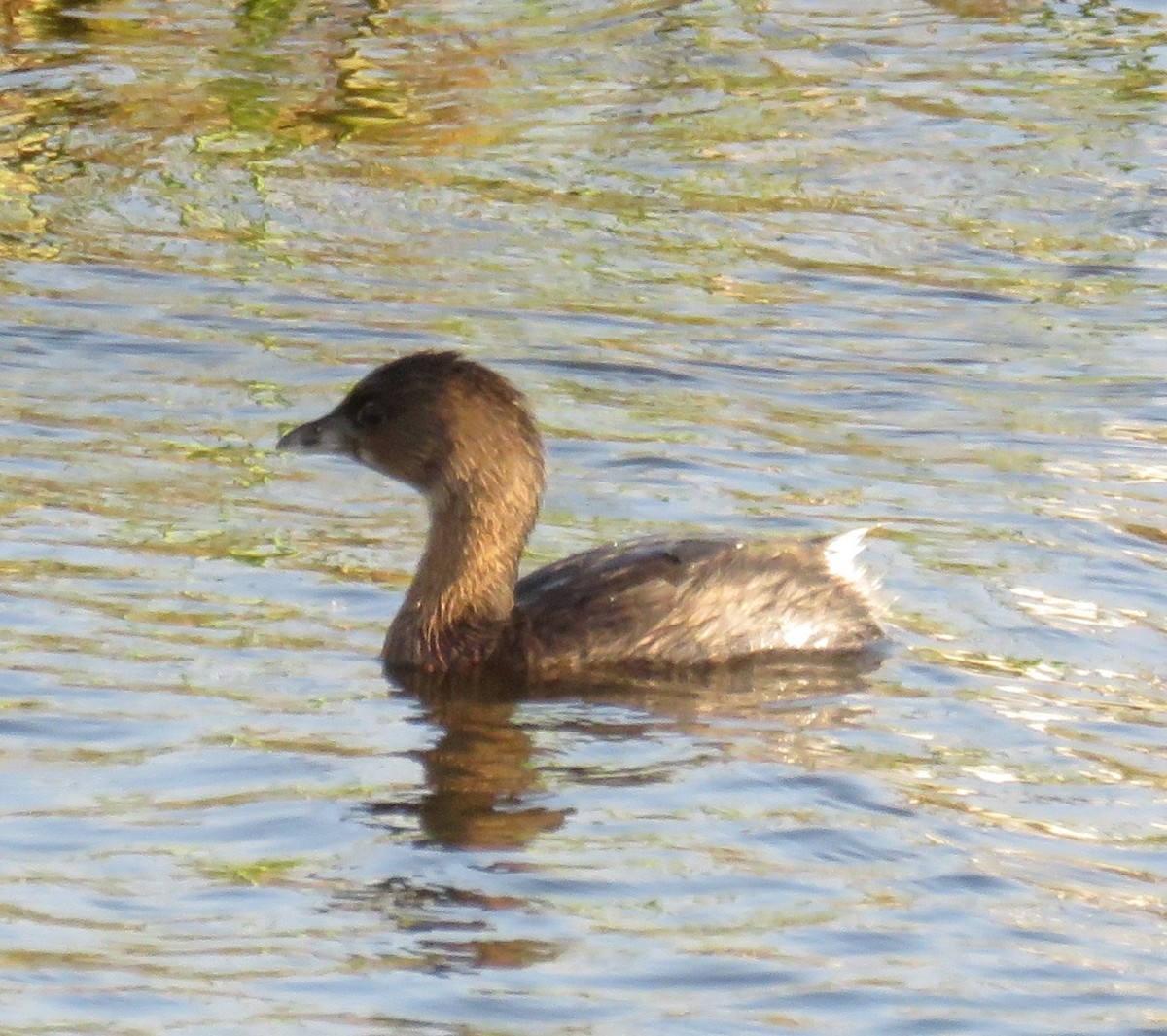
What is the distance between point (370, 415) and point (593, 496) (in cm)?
114

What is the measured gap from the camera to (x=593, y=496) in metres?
10.4

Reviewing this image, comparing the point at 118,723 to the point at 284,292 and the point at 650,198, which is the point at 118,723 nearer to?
the point at 284,292

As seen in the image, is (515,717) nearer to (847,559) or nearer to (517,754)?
(517,754)

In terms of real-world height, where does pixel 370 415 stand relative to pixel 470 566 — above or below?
above

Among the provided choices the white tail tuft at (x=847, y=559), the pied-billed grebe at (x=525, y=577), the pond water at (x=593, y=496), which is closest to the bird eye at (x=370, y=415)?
the pied-billed grebe at (x=525, y=577)

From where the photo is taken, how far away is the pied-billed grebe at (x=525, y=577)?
8.97 metres

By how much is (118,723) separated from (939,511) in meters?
3.22

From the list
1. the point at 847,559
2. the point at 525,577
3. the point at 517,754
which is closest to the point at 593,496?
the point at 525,577

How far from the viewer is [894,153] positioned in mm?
14922

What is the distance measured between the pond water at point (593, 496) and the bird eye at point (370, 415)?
1.53 ft

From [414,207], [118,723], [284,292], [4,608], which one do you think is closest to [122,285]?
[284,292]

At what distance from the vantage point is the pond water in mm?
6523

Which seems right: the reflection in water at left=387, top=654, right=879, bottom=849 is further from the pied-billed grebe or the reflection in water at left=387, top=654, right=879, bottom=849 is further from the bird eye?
the bird eye

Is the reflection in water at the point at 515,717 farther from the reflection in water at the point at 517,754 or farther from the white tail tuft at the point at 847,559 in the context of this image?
the white tail tuft at the point at 847,559
